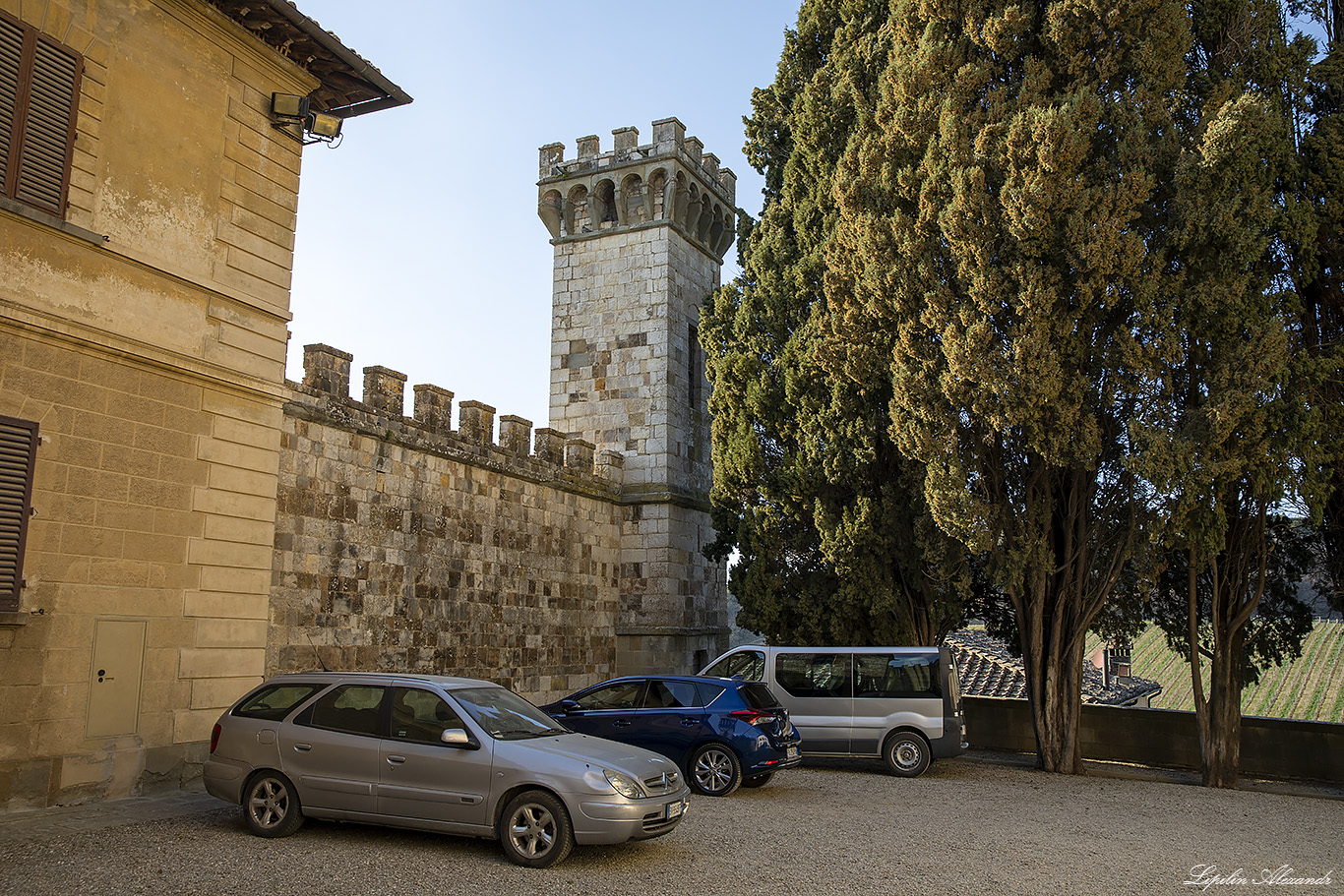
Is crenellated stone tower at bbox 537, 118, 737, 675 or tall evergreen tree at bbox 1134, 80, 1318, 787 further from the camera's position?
crenellated stone tower at bbox 537, 118, 737, 675

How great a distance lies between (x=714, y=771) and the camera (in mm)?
10180

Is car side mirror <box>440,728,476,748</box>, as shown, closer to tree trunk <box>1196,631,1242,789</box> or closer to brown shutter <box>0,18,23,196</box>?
brown shutter <box>0,18,23,196</box>

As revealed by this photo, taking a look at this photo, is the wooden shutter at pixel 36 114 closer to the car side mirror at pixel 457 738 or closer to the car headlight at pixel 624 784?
the car side mirror at pixel 457 738

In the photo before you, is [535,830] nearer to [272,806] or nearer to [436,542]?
[272,806]

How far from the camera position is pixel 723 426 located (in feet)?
55.4

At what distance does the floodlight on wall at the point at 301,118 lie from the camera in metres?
9.88

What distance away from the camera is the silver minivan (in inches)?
492

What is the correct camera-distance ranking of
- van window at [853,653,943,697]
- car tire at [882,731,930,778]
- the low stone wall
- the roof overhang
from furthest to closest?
the low stone wall
van window at [853,653,943,697]
car tire at [882,731,930,778]
the roof overhang

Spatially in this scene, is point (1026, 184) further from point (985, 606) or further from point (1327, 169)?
point (985, 606)

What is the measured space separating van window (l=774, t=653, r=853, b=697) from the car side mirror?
682 cm

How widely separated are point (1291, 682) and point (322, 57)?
3782 cm

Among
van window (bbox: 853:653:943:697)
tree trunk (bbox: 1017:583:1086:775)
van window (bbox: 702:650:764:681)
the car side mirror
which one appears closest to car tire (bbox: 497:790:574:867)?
the car side mirror

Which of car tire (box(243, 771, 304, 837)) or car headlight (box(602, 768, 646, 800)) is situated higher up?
car headlight (box(602, 768, 646, 800))

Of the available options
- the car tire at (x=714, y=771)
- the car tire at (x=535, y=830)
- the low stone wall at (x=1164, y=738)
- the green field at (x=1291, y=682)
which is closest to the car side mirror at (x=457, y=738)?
the car tire at (x=535, y=830)
